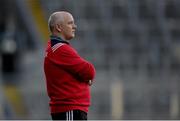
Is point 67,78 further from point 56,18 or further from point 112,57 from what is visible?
point 112,57

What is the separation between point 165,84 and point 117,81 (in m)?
0.93

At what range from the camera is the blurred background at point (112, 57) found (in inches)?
492

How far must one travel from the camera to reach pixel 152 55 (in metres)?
14.5

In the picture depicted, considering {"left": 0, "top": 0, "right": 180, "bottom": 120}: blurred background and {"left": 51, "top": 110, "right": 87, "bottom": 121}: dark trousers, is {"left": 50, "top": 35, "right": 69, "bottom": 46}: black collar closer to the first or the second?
{"left": 51, "top": 110, "right": 87, "bottom": 121}: dark trousers

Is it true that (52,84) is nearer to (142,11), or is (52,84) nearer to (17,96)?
(17,96)

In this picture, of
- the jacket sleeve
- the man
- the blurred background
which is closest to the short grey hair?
the man

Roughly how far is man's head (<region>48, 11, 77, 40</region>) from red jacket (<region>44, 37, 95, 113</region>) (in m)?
0.05

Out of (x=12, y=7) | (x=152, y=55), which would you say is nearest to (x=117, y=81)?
(x=152, y=55)

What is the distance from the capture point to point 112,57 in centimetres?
1458

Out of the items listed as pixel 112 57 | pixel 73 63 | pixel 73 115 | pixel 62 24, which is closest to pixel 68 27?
pixel 62 24

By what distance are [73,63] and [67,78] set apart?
10 cm

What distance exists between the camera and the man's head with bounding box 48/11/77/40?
15.2ft

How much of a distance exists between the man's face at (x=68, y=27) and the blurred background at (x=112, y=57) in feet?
24.0

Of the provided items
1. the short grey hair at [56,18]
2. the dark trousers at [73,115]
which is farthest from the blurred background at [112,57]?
the short grey hair at [56,18]
